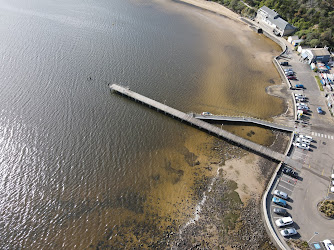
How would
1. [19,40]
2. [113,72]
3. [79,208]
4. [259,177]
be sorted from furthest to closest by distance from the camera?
[19,40]
[113,72]
[259,177]
[79,208]

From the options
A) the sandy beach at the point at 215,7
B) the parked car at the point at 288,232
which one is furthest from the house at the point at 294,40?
the parked car at the point at 288,232

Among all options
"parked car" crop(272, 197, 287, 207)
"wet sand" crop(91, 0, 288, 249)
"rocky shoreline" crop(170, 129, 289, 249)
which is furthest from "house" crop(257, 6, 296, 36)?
"parked car" crop(272, 197, 287, 207)

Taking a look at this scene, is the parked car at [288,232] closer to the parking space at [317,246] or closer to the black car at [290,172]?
the parking space at [317,246]

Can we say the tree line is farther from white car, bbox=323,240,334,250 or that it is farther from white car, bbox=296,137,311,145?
white car, bbox=323,240,334,250

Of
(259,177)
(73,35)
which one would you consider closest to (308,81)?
(259,177)

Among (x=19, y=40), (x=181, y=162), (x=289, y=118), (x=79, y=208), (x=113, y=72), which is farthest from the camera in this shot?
(x=19, y=40)

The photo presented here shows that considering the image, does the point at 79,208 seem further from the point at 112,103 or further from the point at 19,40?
the point at 19,40
